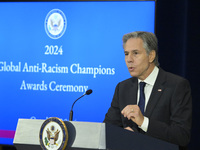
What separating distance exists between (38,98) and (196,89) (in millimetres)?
1837

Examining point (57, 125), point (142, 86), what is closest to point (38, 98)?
point (142, 86)

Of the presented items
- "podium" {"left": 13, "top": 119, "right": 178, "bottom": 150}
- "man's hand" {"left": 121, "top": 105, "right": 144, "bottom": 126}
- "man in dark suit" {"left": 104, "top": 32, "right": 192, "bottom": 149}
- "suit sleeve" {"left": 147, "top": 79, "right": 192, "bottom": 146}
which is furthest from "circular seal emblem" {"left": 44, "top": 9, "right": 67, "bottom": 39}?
"podium" {"left": 13, "top": 119, "right": 178, "bottom": 150}

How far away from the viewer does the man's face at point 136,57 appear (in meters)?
2.68

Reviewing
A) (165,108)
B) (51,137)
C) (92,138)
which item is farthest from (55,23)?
(92,138)

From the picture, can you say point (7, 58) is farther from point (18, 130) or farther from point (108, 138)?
point (108, 138)

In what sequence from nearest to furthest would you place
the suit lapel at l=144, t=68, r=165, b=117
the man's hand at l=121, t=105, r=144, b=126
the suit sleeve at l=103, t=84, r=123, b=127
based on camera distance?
the man's hand at l=121, t=105, r=144, b=126 → the suit lapel at l=144, t=68, r=165, b=117 → the suit sleeve at l=103, t=84, r=123, b=127

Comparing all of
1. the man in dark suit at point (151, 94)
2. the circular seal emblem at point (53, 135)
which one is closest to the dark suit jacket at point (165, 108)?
the man in dark suit at point (151, 94)

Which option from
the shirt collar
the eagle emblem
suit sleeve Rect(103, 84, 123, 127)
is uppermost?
the shirt collar

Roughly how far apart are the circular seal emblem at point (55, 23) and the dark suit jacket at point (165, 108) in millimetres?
1547

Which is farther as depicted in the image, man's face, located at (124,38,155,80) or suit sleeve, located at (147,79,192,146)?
man's face, located at (124,38,155,80)

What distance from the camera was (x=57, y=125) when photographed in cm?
176

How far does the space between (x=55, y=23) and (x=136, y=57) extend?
5.70ft

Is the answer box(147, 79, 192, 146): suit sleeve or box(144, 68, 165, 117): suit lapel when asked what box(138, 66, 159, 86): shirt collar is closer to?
box(144, 68, 165, 117): suit lapel

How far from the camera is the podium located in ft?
5.49
